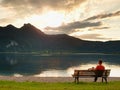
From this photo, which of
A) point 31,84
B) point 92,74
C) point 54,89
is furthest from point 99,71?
point 54,89

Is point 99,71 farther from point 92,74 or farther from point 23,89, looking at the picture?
point 23,89

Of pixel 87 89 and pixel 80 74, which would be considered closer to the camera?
pixel 87 89

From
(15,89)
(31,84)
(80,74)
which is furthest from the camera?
(80,74)

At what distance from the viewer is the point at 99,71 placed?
116 ft

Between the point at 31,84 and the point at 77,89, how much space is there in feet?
16.9

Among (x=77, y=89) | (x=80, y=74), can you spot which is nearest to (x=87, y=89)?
(x=77, y=89)

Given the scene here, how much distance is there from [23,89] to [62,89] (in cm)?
259

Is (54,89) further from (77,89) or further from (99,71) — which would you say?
(99,71)

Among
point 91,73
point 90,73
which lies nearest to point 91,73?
point 91,73

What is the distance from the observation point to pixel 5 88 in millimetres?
27000

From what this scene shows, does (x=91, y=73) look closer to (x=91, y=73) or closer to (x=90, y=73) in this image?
(x=91, y=73)

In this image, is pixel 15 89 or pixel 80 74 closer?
pixel 15 89

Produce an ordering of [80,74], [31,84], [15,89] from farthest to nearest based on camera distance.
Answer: [80,74], [31,84], [15,89]

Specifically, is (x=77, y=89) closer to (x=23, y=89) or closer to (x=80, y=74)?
(x=23, y=89)
